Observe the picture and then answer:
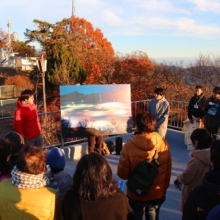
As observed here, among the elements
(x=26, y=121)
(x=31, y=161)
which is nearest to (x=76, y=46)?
(x=26, y=121)

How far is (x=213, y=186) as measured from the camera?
1904mm

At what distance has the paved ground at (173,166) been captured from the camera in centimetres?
403

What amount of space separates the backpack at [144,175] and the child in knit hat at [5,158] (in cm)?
120

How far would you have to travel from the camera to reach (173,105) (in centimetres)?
927

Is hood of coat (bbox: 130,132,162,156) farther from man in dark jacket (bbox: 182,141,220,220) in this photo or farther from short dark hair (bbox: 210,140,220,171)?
man in dark jacket (bbox: 182,141,220,220)

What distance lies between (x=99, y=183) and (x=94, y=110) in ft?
13.4

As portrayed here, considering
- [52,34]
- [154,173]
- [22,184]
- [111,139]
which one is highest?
[52,34]

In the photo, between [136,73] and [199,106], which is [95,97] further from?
[136,73]

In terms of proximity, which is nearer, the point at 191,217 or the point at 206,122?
the point at 191,217

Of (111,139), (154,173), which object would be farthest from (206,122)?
(154,173)

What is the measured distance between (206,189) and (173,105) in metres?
7.54

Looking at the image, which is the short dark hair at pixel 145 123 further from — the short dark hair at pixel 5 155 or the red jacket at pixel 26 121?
the red jacket at pixel 26 121

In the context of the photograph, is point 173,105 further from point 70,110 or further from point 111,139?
point 70,110

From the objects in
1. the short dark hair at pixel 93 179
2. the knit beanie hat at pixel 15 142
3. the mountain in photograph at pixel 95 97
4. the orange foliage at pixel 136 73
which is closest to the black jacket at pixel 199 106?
the mountain in photograph at pixel 95 97
